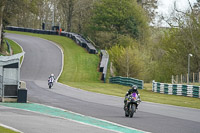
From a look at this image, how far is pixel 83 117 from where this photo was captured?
18.2 metres

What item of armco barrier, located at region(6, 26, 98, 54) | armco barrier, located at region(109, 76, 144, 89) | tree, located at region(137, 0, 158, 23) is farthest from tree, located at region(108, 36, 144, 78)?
tree, located at region(137, 0, 158, 23)

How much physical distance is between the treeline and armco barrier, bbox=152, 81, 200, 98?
14266 mm

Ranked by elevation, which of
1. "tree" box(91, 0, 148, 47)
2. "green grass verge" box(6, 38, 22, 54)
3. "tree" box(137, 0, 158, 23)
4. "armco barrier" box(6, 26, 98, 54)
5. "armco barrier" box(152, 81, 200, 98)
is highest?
"tree" box(137, 0, 158, 23)

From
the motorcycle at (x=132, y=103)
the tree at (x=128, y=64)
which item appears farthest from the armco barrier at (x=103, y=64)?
the motorcycle at (x=132, y=103)

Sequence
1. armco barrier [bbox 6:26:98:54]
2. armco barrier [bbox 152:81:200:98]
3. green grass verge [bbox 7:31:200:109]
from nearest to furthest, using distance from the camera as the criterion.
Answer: armco barrier [bbox 152:81:200:98], green grass verge [bbox 7:31:200:109], armco barrier [bbox 6:26:98:54]

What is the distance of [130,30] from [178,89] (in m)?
40.7

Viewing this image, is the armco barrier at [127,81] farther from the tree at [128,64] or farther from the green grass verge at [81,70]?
the tree at [128,64]

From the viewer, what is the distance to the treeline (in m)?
58.1

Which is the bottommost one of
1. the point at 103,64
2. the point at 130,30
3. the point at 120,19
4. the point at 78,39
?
the point at 103,64

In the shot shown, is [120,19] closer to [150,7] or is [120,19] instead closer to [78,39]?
[78,39]

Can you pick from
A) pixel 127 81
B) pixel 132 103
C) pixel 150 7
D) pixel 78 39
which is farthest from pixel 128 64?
pixel 150 7

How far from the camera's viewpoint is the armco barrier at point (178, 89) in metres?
35.7

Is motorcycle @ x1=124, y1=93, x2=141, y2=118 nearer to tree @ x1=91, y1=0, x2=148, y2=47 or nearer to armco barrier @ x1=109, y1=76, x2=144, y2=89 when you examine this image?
armco barrier @ x1=109, y1=76, x2=144, y2=89

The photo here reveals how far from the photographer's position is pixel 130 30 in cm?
7756
